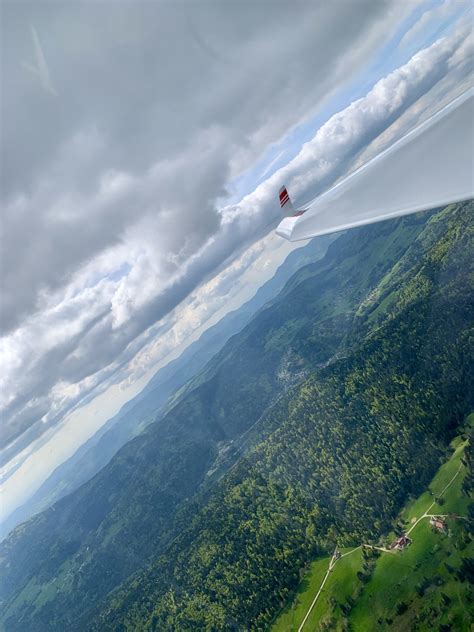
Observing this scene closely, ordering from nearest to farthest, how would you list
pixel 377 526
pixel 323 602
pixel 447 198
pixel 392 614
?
pixel 447 198 < pixel 392 614 < pixel 323 602 < pixel 377 526

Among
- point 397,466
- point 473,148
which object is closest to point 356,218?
point 473,148

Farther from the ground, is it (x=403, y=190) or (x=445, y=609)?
(x=403, y=190)

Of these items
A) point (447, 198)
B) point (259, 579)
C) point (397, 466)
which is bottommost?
point (397, 466)

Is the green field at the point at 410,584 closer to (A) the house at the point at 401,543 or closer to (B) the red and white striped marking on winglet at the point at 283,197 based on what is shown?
(A) the house at the point at 401,543

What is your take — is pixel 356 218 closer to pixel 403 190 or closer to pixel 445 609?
pixel 403 190

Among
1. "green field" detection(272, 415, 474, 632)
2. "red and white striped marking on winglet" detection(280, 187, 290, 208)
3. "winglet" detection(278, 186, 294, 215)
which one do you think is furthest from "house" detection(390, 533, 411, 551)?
"red and white striped marking on winglet" detection(280, 187, 290, 208)

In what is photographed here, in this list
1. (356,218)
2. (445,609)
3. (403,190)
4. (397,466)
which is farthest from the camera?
(397,466)
